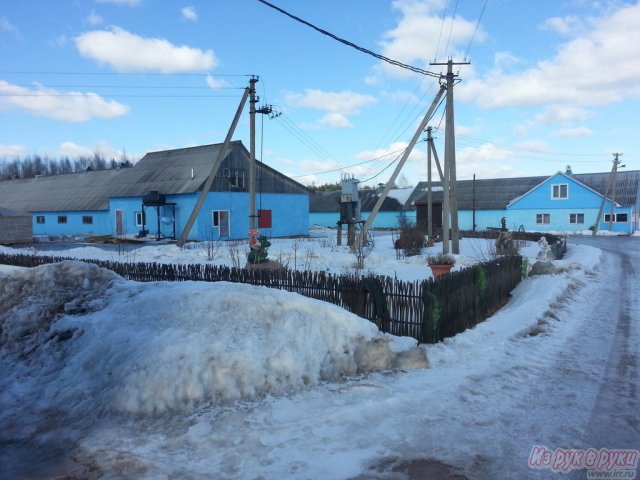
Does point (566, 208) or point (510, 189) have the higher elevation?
point (510, 189)

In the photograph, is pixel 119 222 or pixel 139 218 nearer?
pixel 139 218

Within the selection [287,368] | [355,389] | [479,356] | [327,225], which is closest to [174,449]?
[287,368]

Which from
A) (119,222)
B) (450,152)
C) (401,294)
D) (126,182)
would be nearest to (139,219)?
(119,222)

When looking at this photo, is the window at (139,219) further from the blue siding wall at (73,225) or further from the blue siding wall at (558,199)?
the blue siding wall at (558,199)

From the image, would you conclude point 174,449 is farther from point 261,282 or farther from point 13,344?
point 261,282

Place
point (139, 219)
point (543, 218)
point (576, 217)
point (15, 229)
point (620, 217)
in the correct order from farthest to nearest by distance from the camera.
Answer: point (543, 218)
point (576, 217)
point (620, 217)
point (139, 219)
point (15, 229)

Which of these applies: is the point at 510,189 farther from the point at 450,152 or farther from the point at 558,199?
the point at 450,152

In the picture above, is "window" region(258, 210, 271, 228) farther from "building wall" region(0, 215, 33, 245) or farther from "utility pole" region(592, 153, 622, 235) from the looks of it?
"utility pole" region(592, 153, 622, 235)

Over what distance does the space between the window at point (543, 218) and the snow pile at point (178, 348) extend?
4859cm

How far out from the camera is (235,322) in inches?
228

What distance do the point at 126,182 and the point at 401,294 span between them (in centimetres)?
3791

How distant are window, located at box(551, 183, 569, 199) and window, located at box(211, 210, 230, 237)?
3334cm

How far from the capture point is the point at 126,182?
40.8 m

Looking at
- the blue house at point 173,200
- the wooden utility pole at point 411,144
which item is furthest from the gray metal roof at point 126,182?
the wooden utility pole at point 411,144
